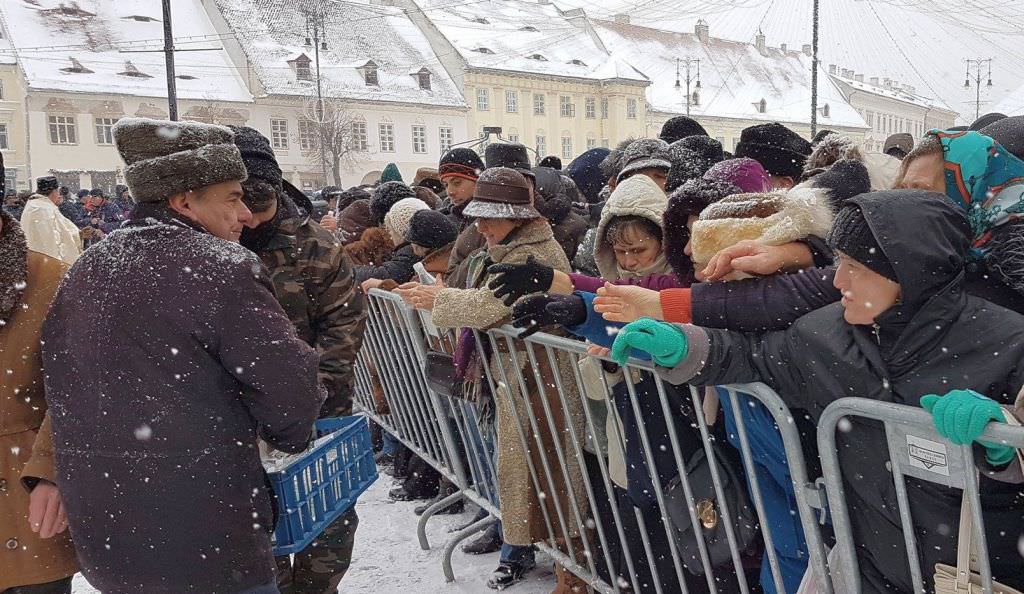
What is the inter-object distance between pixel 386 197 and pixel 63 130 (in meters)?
36.0

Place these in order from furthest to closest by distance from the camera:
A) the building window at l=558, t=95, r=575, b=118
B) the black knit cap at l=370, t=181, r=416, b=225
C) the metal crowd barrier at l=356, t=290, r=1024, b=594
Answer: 1. the building window at l=558, t=95, r=575, b=118
2. the black knit cap at l=370, t=181, r=416, b=225
3. the metal crowd barrier at l=356, t=290, r=1024, b=594

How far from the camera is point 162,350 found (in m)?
2.14

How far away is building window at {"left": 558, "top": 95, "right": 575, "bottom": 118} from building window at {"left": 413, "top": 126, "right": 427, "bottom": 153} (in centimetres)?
1033

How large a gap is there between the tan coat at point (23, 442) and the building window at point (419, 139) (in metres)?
43.5

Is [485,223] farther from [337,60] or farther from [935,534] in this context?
[337,60]

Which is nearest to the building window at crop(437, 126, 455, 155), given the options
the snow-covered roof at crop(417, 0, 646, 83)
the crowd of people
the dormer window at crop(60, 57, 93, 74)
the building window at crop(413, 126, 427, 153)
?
the building window at crop(413, 126, 427, 153)

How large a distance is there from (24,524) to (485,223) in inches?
86.0

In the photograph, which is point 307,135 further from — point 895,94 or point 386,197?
point 895,94

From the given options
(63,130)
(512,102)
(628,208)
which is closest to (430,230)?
(628,208)

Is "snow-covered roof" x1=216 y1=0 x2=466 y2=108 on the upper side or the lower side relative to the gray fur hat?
upper

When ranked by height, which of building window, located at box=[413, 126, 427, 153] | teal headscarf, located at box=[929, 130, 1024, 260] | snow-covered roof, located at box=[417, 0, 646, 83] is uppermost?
snow-covered roof, located at box=[417, 0, 646, 83]

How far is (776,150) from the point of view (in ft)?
13.7

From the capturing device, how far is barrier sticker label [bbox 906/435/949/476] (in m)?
1.65

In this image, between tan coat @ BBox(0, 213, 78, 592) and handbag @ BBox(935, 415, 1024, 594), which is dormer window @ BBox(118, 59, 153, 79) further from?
handbag @ BBox(935, 415, 1024, 594)
